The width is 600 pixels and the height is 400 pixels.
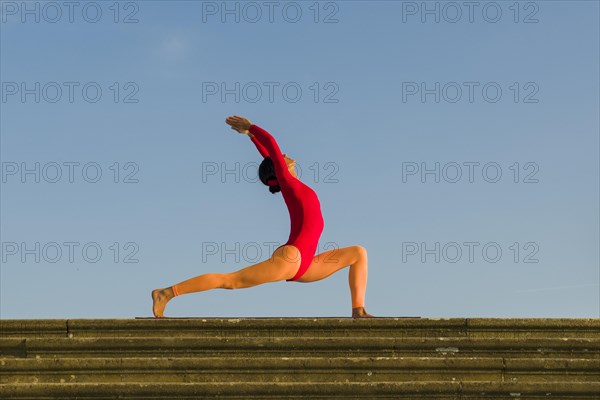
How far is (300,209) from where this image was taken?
30.9 ft

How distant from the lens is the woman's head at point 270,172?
9.68 meters

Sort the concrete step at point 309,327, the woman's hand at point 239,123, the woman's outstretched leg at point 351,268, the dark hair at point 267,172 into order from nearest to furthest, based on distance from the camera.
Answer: the concrete step at point 309,327, the woman's outstretched leg at point 351,268, the dark hair at point 267,172, the woman's hand at point 239,123

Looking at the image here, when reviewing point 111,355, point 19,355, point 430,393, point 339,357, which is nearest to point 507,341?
point 430,393

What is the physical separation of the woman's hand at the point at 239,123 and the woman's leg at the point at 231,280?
1699 mm

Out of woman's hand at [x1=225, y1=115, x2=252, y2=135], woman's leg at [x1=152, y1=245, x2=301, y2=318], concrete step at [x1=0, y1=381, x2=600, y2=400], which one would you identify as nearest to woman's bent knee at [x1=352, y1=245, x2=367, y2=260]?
woman's leg at [x1=152, y1=245, x2=301, y2=318]

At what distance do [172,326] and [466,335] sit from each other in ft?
8.98

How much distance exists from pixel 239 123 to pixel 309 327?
3.11 m

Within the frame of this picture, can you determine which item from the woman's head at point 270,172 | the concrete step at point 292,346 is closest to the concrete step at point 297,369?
the concrete step at point 292,346

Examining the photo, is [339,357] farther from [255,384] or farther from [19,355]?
[19,355]

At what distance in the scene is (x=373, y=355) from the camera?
7.56 metres

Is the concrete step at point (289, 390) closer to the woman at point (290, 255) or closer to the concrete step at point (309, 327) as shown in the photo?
the concrete step at point (309, 327)

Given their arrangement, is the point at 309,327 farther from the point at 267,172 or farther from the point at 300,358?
the point at 267,172

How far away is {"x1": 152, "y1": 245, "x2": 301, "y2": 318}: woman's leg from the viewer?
892 cm

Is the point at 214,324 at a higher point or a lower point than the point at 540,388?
higher
